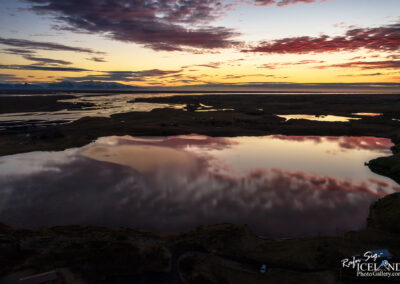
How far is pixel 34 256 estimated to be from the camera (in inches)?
627

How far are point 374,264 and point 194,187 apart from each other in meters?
16.5

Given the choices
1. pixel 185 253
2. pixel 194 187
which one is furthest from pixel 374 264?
pixel 194 187

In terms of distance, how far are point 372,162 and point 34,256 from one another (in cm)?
3973

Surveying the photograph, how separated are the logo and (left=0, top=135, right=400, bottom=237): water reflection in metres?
4.23

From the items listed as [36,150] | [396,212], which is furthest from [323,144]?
[36,150]

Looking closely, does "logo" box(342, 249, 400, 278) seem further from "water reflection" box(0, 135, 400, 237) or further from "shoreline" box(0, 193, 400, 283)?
"water reflection" box(0, 135, 400, 237)

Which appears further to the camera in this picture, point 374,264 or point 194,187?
point 194,187

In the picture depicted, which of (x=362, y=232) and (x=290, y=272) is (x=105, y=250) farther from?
(x=362, y=232)

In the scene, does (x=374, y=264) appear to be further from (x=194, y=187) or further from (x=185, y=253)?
(x=194, y=187)

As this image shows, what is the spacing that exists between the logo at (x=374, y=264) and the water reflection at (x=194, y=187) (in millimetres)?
4227

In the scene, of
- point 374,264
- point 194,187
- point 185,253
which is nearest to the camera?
point 374,264

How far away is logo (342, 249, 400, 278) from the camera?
1393 cm

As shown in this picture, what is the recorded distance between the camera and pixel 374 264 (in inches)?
566

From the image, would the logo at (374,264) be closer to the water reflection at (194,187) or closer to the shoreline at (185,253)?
the shoreline at (185,253)
